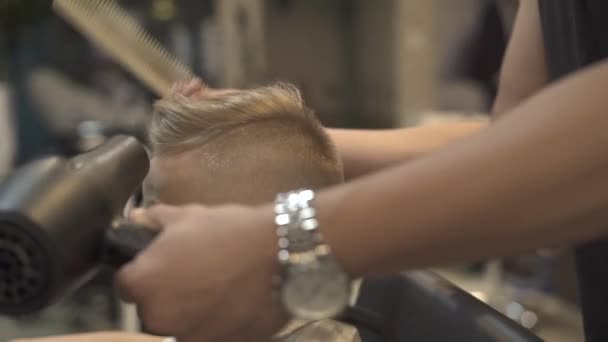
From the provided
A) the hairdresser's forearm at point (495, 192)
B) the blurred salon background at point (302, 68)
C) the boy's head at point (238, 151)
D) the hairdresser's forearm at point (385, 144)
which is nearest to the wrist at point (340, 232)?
the hairdresser's forearm at point (495, 192)

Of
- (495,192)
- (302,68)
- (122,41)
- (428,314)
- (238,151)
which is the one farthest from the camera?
(302,68)

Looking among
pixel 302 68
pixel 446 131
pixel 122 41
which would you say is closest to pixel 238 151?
pixel 446 131

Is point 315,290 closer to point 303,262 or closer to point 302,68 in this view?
point 303,262

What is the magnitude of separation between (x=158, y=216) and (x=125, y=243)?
3 centimetres

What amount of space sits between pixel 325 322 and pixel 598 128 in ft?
1.41

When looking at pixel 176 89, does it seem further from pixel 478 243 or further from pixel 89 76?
pixel 89 76

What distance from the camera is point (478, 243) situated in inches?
17.7

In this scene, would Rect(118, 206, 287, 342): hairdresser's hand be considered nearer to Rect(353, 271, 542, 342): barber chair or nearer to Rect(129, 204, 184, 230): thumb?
Rect(129, 204, 184, 230): thumb

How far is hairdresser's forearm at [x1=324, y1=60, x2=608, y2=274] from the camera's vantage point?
0.44 m

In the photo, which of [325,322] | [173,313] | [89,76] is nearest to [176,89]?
[325,322]

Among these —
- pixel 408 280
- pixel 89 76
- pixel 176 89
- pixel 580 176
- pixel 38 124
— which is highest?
pixel 580 176

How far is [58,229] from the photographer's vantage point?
1.49 feet

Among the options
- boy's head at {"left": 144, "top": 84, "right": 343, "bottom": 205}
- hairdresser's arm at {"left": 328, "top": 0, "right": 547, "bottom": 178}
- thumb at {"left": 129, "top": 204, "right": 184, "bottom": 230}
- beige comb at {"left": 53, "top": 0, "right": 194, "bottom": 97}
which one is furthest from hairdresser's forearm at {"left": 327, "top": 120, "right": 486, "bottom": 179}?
beige comb at {"left": 53, "top": 0, "right": 194, "bottom": 97}

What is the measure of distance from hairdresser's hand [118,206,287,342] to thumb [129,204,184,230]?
1 centimetres
